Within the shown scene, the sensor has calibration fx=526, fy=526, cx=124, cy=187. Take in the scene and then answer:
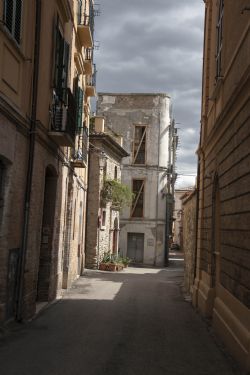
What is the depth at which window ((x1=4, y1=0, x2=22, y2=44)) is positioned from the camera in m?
8.17

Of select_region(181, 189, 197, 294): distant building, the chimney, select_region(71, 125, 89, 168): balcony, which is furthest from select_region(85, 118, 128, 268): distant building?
select_region(71, 125, 89, 168): balcony

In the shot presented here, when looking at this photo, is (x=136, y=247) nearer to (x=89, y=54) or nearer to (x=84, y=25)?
(x=89, y=54)

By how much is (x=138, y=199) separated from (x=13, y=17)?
94.6 ft

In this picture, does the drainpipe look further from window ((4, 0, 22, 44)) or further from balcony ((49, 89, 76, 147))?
balcony ((49, 89, 76, 147))

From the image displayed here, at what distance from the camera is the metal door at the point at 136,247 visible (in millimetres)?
36219

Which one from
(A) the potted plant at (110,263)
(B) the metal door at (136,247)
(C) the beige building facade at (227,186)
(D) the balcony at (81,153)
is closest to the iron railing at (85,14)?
(D) the balcony at (81,153)

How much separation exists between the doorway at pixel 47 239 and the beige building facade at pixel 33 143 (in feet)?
0.08

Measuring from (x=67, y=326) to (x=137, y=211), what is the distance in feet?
86.9

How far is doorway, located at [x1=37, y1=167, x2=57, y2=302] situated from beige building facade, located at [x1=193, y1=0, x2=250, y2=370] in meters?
3.89

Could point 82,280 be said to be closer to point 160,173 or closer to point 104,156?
point 104,156

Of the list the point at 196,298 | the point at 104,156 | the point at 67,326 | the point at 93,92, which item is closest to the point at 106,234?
the point at 104,156

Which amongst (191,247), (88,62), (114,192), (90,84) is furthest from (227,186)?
(114,192)

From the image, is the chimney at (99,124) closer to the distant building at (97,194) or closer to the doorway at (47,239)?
the distant building at (97,194)

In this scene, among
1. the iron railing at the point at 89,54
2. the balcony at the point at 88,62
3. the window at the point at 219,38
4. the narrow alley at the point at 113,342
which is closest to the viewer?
the narrow alley at the point at 113,342
